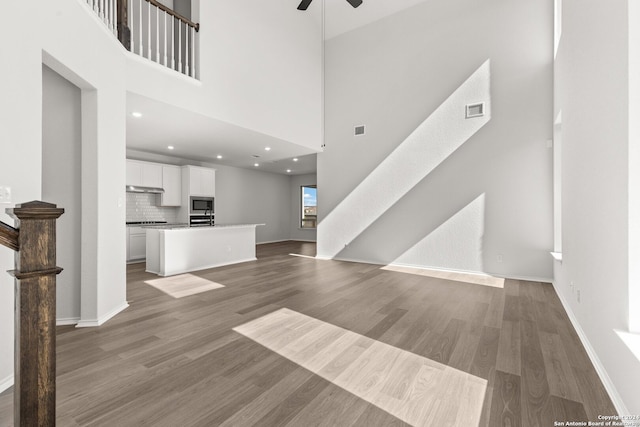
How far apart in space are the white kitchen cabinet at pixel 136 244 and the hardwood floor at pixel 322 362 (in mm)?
3101

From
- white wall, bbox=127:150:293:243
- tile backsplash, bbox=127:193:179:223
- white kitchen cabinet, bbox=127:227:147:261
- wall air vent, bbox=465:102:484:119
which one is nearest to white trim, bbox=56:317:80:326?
white kitchen cabinet, bbox=127:227:147:261

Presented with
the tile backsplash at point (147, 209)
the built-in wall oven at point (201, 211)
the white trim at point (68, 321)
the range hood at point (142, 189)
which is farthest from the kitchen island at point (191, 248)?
the white trim at point (68, 321)

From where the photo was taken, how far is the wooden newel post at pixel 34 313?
39.9 inches

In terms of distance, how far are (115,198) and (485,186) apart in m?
5.46

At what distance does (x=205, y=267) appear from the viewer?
5.61 m

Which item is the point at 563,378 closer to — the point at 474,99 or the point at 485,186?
the point at 485,186

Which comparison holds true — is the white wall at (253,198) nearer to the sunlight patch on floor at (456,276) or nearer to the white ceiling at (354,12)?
the white ceiling at (354,12)

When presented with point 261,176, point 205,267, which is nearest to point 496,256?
point 205,267

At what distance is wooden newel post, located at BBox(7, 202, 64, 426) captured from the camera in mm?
1015

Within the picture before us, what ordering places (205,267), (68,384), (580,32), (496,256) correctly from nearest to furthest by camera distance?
(68,384)
(580,32)
(496,256)
(205,267)

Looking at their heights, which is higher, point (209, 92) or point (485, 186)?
point (209, 92)

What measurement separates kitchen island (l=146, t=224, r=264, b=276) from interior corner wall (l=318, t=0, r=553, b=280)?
2060 mm

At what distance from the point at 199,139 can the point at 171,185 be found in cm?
222

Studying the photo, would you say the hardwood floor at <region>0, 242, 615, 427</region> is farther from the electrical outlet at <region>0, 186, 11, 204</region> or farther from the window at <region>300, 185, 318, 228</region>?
the window at <region>300, 185, 318, 228</region>
